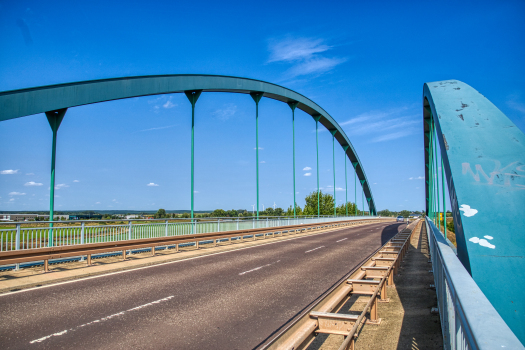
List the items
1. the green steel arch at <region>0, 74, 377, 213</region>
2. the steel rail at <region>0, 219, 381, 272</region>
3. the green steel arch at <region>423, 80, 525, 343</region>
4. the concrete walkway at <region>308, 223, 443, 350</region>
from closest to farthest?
1. the green steel arch at <region>423, 80, 525, 343</region>
2. the concrete walkway at <region>308, 223, 443, 350</region>
3. the steel rail at <region>0, 219, 381, 272</region>
4. the green steel arch at <region>0, 74, 377, 213</region>

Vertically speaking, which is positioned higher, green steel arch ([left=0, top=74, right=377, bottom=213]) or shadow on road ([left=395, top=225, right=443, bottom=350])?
green steel arch ([left=0, top=74, right=377, bottom=213])

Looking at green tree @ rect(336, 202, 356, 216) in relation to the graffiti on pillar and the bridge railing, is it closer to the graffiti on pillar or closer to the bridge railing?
the bridge railing

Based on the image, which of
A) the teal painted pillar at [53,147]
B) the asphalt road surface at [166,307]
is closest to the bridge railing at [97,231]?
the teal painted pillar at [53,147]

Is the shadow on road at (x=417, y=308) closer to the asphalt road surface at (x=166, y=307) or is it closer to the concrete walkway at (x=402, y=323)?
the concrete walkway at (x=402, y=323)

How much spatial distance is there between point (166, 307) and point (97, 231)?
675 cm

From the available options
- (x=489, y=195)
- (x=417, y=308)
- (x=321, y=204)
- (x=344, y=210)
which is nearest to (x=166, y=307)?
(x=417, y=308)

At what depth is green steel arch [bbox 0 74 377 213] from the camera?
1263 centimetres

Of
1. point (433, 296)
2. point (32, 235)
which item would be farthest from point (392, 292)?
point (32, 235)

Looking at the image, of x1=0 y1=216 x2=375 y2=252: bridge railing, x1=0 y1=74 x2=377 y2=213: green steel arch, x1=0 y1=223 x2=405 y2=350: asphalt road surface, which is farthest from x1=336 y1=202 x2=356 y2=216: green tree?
x1=0 y1=223 x2=405 y2=350: asphalt road surface

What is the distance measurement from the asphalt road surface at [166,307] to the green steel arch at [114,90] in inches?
307

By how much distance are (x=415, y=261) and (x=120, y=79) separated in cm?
1600

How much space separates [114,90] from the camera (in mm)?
16938

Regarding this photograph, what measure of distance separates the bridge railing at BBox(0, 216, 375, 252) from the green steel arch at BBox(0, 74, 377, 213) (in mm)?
4514

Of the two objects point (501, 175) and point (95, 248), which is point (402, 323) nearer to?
point (501, 175)
